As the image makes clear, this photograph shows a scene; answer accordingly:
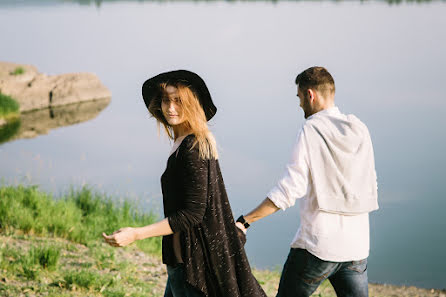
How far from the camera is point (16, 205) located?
8016 millimetres

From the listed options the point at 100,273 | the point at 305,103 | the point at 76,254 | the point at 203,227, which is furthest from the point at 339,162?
the point at 76,254

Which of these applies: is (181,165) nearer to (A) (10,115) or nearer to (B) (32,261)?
(B) (32,261)

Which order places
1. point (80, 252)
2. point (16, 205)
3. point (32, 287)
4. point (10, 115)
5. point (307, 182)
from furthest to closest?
point (10, 115), point (16, 205), point (80, 252), point (32, 287), point (307, 182)

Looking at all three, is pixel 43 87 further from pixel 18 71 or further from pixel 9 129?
pixel 9 129

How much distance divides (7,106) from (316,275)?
65.4 ft

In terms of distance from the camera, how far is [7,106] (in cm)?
2155

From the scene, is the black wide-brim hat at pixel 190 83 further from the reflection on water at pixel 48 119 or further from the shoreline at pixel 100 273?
the reflection on water at pixel 48 119

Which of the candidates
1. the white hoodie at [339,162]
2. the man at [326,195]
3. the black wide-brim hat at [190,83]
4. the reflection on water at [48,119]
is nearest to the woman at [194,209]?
the black wide-brim hat at [190,83]

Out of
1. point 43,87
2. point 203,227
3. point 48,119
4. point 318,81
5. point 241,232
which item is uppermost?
point 318,81

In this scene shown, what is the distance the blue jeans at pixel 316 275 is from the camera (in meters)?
3.40

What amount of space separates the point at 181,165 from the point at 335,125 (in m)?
0.97

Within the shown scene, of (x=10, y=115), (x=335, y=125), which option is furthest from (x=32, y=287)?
(x=10, y=115)

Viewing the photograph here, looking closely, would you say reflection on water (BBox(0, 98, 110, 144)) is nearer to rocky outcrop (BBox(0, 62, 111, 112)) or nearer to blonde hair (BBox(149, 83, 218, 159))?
rocky outcrop (BBox(0, 62, 111, 112))

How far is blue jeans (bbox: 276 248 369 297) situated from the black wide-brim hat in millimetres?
955
